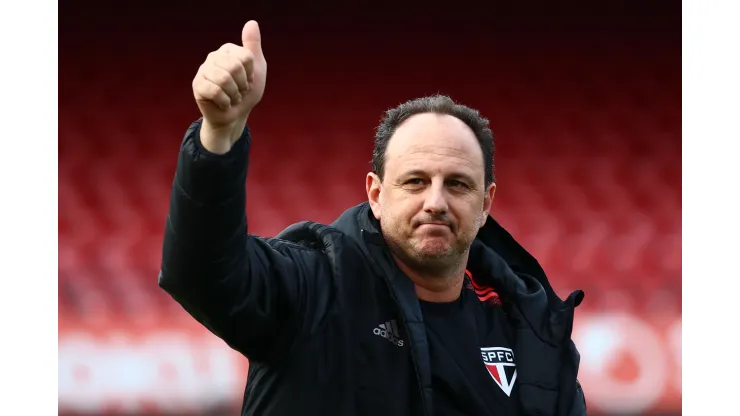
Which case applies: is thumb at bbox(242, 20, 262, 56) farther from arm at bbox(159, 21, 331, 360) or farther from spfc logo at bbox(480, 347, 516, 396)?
spfc logo at bbox(480, 347, 516, 396)

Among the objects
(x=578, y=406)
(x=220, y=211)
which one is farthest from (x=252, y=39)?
(x=578, y=406)

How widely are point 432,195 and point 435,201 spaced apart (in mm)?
17

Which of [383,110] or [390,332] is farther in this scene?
[383,110]

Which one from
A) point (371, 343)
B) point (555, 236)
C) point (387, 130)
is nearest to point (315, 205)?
point (555, 236)

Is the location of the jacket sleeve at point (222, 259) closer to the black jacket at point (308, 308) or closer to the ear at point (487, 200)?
the black jacket at point (308, 308)

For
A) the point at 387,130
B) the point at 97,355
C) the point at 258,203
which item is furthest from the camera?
the point at 258,203

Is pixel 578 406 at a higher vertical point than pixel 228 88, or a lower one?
lower

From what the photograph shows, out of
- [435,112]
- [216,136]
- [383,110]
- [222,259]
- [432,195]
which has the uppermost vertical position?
[383,110]

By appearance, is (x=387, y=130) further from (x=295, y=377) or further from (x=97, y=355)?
(x=97, y=355)

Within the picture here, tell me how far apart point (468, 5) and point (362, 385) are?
111 inches

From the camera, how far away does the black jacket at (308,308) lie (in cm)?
105

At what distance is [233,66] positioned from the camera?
0.99 metres

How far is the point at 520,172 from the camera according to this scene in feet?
12.6

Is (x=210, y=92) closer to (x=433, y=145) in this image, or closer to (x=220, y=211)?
(x=220, y=211)
